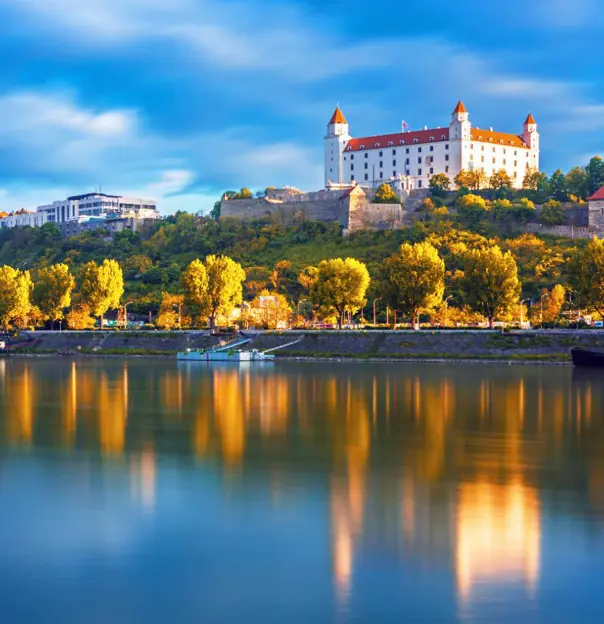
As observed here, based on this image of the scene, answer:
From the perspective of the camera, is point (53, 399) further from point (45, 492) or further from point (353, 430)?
point (45, 492)

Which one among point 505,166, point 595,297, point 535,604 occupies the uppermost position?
point 505,166

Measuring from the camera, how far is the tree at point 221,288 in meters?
82.4

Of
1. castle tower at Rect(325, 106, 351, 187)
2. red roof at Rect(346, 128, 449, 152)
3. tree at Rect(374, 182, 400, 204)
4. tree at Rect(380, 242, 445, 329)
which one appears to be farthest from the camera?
castle tower at Rect(325, 106, 351, 187)

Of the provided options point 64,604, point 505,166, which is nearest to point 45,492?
point 64,604

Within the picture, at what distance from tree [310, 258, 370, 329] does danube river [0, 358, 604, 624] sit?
3895 cm

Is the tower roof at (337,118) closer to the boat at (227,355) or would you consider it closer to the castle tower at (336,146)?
the castle tower at (336,146)

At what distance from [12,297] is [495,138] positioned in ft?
228

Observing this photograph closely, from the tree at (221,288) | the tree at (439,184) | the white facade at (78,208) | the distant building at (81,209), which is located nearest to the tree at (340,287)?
the tree at (221,288)

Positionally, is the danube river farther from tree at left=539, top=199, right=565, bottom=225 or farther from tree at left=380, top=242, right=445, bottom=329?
tree at left=539, top=199, right=565, bottom=225

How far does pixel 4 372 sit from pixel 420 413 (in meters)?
32.7

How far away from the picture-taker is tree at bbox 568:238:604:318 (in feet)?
226

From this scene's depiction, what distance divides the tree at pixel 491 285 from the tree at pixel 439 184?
137ft

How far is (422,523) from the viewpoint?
1847cm

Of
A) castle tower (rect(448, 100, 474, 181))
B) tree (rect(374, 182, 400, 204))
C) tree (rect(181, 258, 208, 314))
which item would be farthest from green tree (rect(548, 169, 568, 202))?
tree (rect(181, 258, 208, 314))
